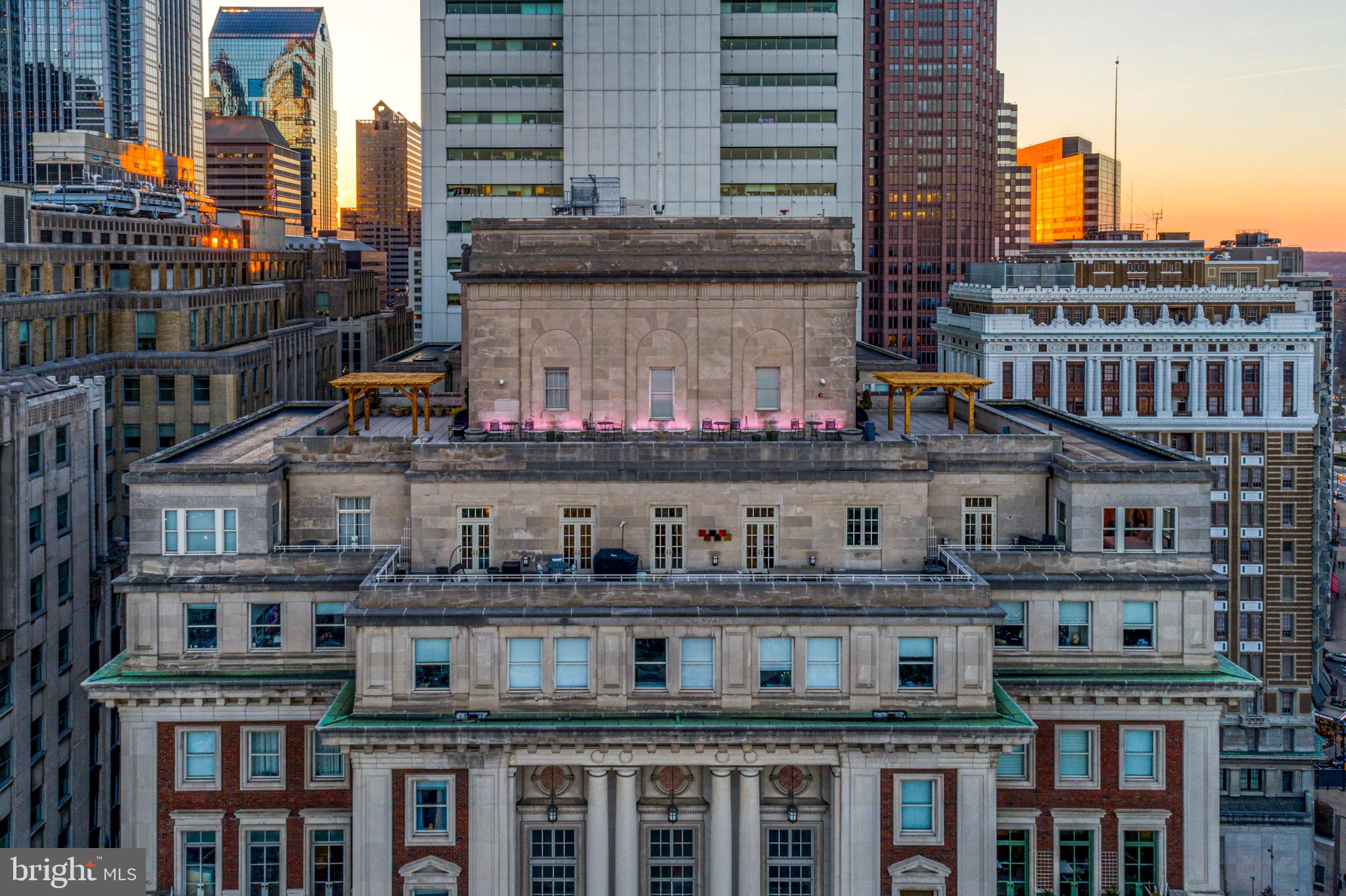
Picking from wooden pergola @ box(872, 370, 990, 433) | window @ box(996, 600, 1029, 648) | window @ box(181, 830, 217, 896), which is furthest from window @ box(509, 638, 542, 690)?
wooden pergola @ box(872, 370, 990, 433)

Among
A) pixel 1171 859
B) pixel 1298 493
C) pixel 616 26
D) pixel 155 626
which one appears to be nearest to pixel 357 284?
pixel 616 26

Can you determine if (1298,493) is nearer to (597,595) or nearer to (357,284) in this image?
(597,595)

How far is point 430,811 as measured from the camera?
184ft

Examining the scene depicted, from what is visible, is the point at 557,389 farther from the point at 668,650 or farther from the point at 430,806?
the point at 430,806

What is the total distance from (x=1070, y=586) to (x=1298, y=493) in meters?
79.6

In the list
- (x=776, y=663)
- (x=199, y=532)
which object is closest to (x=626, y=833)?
(x=776, y=663)

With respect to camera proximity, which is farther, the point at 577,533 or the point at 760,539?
the point at 760,539

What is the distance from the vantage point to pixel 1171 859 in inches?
2383

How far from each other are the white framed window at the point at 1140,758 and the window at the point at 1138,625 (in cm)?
363

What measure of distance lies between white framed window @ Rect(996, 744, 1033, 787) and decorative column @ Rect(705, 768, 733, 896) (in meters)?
12.6

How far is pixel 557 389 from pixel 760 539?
11.9 metres

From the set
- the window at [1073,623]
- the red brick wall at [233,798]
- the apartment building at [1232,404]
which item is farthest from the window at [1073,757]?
the apartment building at [1232,404]

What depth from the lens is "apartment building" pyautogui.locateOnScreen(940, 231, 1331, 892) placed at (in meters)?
129

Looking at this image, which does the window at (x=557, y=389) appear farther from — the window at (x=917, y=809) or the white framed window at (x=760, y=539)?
the window at (x=917, y=809)
